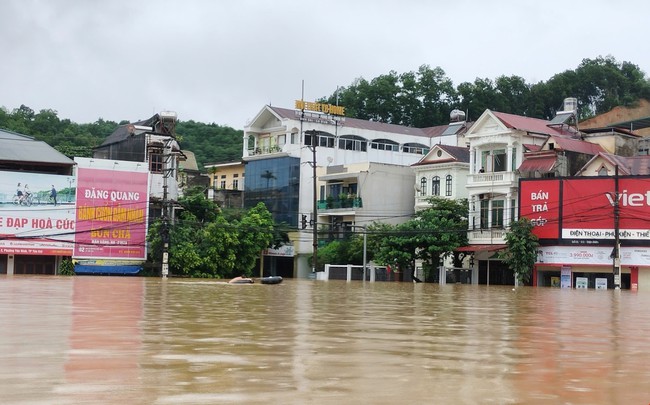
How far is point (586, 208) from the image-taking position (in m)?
49.8

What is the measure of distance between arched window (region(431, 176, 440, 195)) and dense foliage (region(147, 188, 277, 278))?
11.6 m

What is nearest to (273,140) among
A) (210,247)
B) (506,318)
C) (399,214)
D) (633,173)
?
(399,214)

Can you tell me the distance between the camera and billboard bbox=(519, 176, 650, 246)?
48.1 meters

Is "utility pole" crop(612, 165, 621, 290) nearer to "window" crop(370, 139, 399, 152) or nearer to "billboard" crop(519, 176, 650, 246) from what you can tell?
"billboard" crop(519, 176, 650, 246)

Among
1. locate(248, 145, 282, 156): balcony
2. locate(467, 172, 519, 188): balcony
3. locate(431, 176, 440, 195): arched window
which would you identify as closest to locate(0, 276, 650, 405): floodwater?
locate(467, 172, 519, 188): balcony

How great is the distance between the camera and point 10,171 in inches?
2063

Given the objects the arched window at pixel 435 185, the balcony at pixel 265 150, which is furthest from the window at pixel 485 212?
the balcony at pixel 265 150

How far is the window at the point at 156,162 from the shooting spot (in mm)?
61112

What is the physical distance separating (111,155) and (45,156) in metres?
8.39

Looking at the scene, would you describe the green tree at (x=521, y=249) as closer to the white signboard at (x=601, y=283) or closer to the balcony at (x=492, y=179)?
the white signboard at (x=601, y=283)

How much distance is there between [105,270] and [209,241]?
6.64 meters

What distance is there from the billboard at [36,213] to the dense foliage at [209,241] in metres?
5.34

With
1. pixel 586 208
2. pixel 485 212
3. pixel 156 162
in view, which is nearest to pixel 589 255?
pixel 586 208

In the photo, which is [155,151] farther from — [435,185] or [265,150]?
[435,185]
